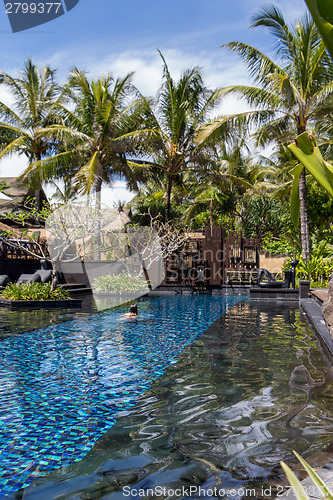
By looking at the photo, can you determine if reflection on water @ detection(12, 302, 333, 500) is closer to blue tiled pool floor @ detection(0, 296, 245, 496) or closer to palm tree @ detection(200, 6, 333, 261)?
blue tiled pool floor @ detection(0, 296, 245, 496)

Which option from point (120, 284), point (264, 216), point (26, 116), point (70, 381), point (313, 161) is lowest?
point (70, 381)

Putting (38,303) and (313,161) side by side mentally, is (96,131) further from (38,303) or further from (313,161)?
(313,161)

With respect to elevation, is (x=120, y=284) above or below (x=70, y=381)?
above

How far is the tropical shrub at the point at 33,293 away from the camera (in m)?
12.0

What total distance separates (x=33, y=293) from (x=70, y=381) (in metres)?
7.68

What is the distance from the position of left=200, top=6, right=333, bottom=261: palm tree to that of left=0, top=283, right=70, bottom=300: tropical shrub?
27.7 feet

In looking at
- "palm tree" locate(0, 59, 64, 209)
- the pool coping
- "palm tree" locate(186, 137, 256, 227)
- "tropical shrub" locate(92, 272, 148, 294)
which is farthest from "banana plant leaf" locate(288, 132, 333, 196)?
"palm tree" locate(0, 59, 64, 209)

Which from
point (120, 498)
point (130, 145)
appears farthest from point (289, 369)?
point (130, 145)

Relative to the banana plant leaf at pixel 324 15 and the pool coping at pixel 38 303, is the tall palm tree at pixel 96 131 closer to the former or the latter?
the pool coping at pixel 38 303

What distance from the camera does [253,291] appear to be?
1441 centimetres

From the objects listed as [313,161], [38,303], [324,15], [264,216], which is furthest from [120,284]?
[324,15]

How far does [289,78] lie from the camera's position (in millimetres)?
14078

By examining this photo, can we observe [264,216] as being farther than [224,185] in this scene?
Yes

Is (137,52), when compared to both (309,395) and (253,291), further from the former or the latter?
(309,395)
